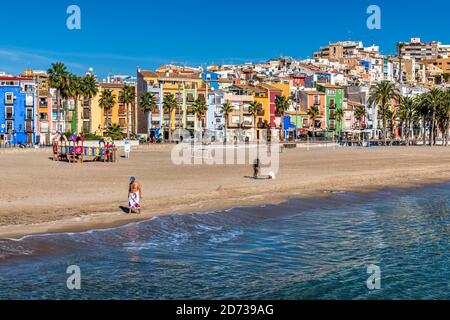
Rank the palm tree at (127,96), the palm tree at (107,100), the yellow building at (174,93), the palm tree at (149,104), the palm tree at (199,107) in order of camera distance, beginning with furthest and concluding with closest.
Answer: the yellow building at (174,93) < the palm tree at (199,107) < the palm tree at (149,104) < the palm tree at (127,96) < the palm tree at (107,100)

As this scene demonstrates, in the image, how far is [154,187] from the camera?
2894cm

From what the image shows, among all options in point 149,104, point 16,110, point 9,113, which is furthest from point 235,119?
point 9,113

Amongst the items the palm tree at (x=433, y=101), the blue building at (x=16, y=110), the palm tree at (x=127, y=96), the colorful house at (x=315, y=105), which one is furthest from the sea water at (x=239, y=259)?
the colorful house at (x=315, y=105)

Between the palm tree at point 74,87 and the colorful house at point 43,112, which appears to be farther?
the colorful house at point 43,112

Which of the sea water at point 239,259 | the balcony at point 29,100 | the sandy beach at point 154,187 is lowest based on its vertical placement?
the sea water at point 239,259

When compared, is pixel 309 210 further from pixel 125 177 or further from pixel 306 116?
pixel 306 116

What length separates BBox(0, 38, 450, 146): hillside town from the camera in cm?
8631

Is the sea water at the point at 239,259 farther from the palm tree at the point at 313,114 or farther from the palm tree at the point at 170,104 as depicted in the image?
the palm tree at the point at 313,114

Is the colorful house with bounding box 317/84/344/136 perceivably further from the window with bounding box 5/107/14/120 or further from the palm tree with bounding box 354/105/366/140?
the window with bounding box 5/107/14/120

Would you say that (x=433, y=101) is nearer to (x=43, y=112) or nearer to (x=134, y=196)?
(x=43, y=112)

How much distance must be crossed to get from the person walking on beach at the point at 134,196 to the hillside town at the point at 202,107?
52.9 metres

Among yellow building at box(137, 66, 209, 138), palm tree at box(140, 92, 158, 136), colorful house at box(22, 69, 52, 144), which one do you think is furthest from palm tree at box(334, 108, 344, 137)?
colorful house at box(22, 69, 52, 144)

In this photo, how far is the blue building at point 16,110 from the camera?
3374 inches

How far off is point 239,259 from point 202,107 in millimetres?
80169
